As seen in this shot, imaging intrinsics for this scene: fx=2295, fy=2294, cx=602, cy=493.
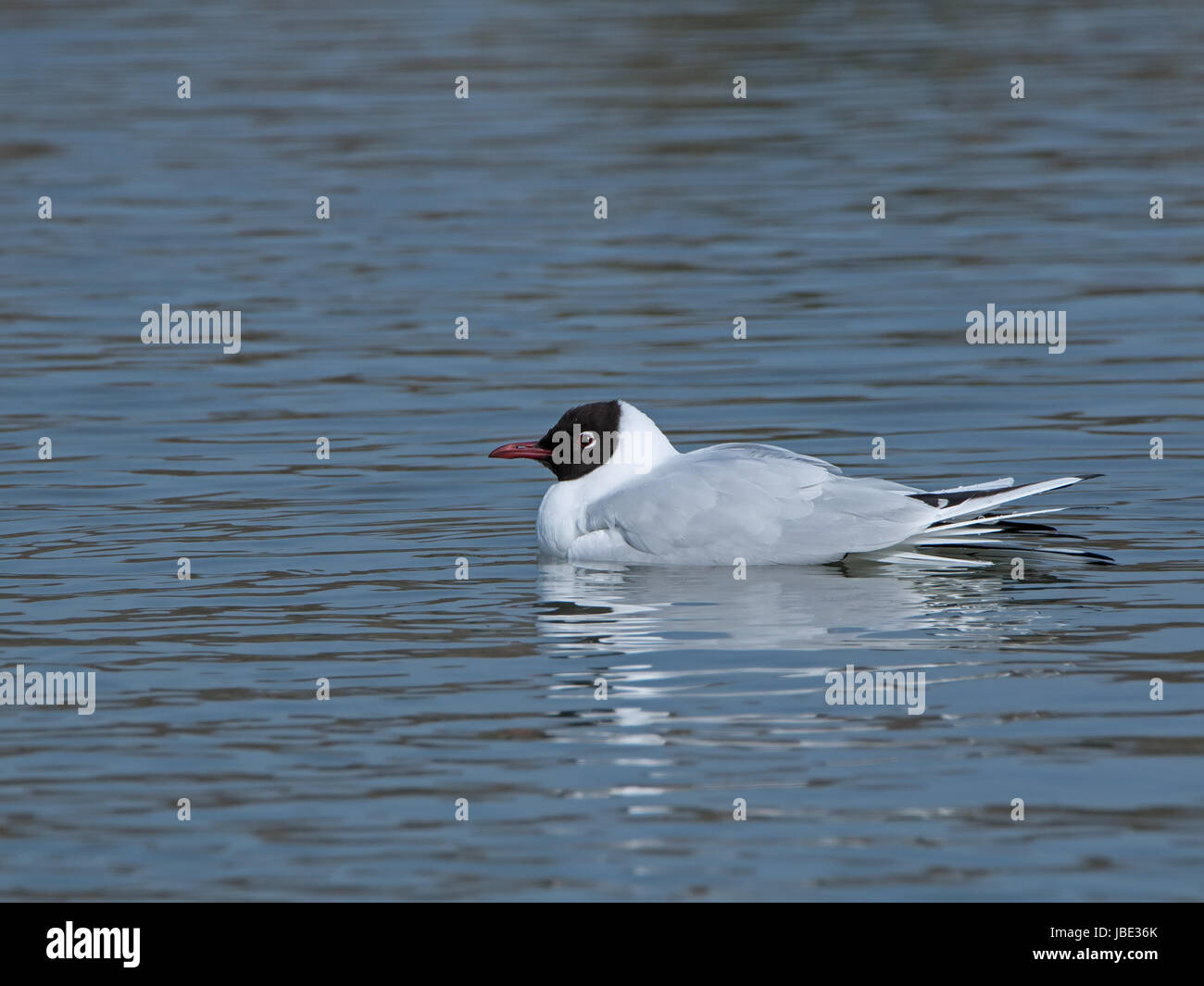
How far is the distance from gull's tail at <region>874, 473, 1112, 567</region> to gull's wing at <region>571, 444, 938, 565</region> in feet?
0.36

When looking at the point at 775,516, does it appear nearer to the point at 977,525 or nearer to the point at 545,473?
the point at 977,525

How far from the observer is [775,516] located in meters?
10.6

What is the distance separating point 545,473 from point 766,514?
3.35 metres

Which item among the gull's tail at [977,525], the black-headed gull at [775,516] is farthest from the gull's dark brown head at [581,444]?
the gull's tail at [977,525]

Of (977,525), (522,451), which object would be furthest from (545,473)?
(977,525)

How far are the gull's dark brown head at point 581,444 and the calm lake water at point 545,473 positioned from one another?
1.59 feet

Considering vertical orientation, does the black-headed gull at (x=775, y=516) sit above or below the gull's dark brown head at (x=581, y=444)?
below

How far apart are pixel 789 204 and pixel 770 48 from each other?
43.9 ft

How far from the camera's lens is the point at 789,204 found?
22469 mm

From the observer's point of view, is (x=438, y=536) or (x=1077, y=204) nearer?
(x=438, y=536)

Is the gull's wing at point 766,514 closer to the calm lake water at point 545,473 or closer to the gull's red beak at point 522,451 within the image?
the calm lake water at point 545,473

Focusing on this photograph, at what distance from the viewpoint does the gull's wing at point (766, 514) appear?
1055 centimetres

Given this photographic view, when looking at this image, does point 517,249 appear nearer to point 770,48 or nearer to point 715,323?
point 715,323
